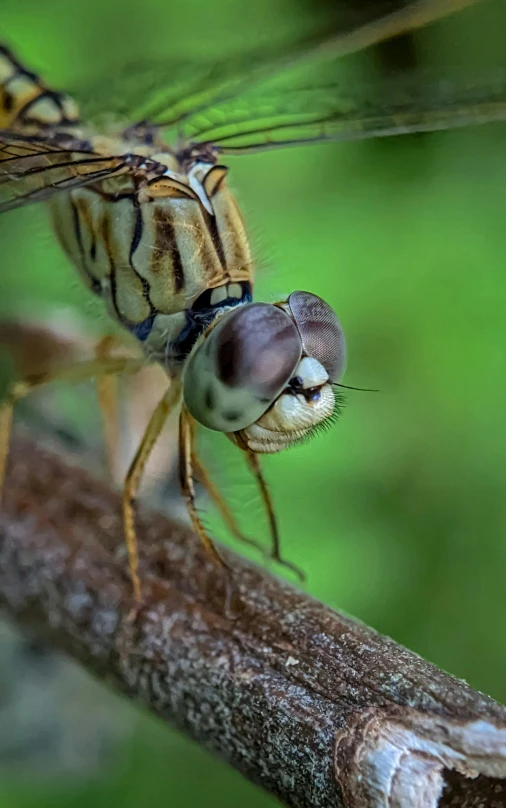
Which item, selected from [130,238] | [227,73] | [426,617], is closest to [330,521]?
[426,617]

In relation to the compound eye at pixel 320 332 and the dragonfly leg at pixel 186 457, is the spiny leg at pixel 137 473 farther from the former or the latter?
the compound eye at pixel 320 332

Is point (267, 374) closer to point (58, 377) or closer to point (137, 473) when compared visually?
point (137, 473)

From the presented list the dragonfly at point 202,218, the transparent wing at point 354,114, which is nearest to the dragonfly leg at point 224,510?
the dragonfly at point 202,218

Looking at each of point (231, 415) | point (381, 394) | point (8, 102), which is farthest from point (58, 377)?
point (381, 394)

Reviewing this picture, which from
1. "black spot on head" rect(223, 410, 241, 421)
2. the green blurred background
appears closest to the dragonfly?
"black spot on head" rect(223, 410, 241, 421)

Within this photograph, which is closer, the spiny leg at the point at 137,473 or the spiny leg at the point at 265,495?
the spiny leg at the point at 137,473

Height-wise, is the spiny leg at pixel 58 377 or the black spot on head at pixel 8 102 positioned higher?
the black spot on head at pixel 8 102
